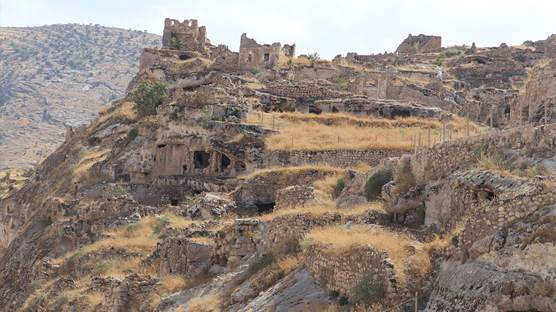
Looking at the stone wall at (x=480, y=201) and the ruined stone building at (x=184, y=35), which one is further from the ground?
the ruined stone building at (x=184, y=35)

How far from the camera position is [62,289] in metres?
33.8

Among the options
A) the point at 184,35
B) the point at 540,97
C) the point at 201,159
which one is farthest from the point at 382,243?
the point at 184,35

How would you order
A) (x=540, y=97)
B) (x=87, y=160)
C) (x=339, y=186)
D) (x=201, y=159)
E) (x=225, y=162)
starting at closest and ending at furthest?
(x=540, y=97) → (x=339, y=186) → (x=225, y=162) → (x=201, y=159) → (x=87, y=160)

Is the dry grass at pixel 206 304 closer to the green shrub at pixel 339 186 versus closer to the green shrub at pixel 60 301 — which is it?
the green shrub at pixel 339 186

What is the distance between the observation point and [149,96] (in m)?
53.1

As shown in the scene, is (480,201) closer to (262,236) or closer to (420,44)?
(262,236)

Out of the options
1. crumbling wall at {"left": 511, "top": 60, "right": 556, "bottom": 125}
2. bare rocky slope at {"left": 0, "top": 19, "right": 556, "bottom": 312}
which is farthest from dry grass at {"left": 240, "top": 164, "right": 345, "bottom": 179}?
crumbling wall at {"left": 511, "top": 60, "right": 556, "bottom": 125}

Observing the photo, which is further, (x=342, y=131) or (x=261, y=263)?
(x=342, y=131)

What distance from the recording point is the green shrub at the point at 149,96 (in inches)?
2071

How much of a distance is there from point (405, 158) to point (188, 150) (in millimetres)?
17690

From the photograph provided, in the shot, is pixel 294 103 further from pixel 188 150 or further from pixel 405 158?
pixel 405 158

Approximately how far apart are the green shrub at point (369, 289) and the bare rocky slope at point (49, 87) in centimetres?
10355

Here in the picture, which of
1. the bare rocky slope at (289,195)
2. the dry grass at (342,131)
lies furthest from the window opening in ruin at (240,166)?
the dry grass at (342,131)

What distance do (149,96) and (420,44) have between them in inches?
Result: 1571
